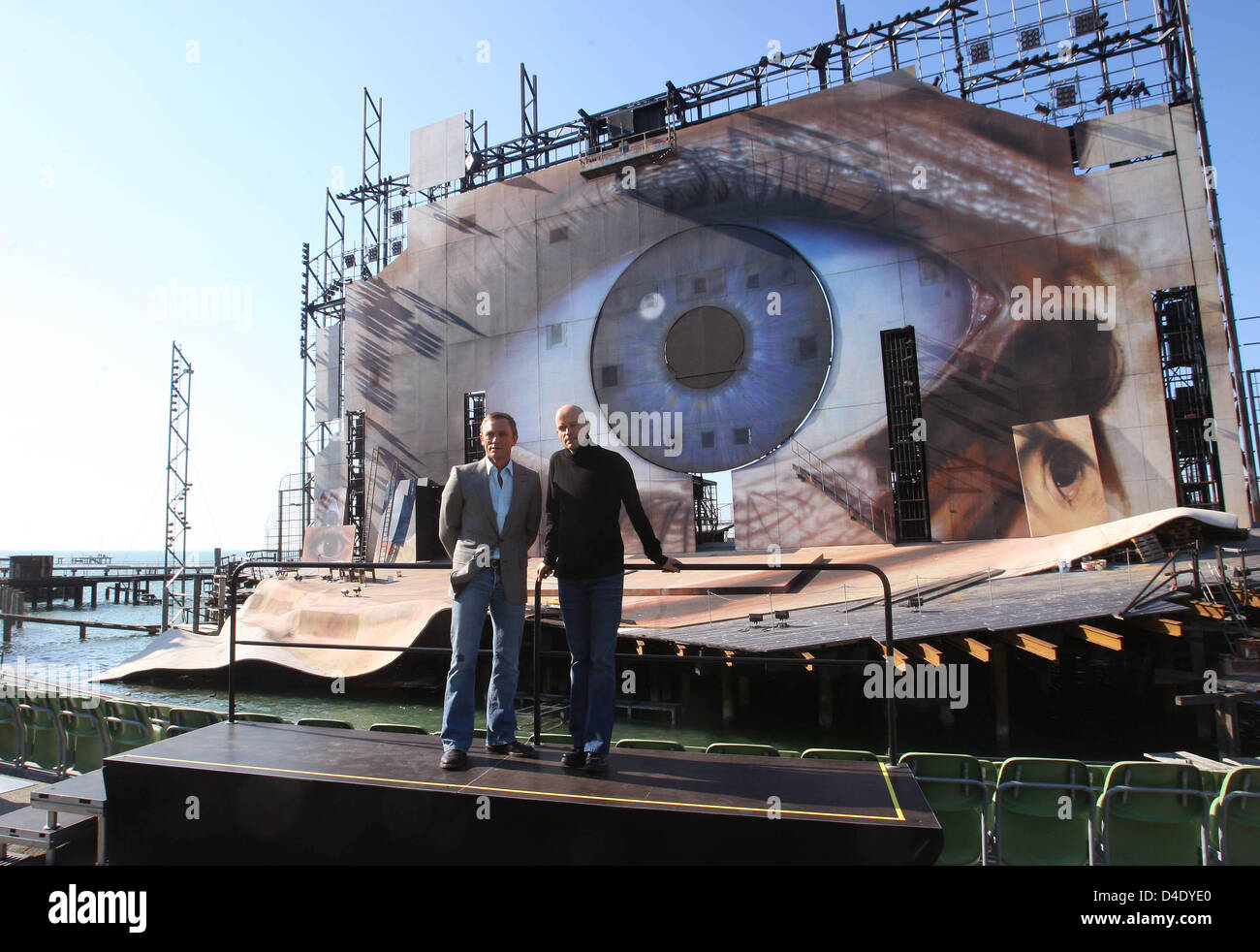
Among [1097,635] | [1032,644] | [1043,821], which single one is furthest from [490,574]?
[1097,635]

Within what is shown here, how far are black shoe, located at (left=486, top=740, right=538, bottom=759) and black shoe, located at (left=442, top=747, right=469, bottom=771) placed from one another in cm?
31

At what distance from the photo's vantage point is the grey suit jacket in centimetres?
386

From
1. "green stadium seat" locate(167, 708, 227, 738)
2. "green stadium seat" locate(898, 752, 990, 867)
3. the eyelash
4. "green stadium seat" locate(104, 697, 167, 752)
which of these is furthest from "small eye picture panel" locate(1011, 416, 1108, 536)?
"green stadium seat" locate(104, 697, 167, 752)

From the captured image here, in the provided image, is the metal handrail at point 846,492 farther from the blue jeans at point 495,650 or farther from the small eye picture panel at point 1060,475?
the blue jeans at point 495,650

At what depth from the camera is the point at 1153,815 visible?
4902mm

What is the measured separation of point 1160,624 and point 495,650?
1044cm

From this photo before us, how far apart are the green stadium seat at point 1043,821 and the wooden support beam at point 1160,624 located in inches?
243

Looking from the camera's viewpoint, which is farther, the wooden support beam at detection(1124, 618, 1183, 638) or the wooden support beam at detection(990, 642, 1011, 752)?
the wooden support beam at detection(990, 642, 1011, 752)

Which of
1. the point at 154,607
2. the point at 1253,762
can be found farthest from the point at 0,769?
the point at 154,607

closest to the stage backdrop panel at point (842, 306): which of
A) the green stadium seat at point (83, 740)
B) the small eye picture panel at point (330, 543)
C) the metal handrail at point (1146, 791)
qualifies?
the small eye picture panel at point (330, 543)

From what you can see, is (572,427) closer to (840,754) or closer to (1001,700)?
(840,754)

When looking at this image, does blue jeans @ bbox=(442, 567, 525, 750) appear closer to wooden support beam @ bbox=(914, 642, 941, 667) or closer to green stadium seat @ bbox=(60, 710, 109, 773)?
green stadium seat @ bbox=(60, 710, 109, 773)
